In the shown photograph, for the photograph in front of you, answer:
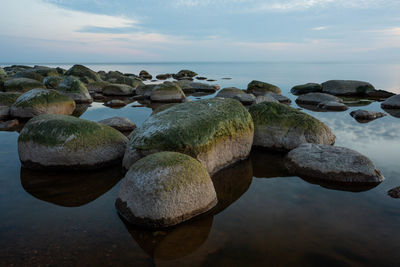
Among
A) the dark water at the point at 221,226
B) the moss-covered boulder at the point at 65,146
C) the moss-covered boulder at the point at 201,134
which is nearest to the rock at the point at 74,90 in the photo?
the moss-covered boulder at the point at 65,146

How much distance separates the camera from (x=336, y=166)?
286 inches

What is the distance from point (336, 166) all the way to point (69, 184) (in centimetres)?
669

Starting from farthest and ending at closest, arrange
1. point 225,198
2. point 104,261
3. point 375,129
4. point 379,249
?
point 375,129 → point 225,198 → point 379,249 → point 104,261

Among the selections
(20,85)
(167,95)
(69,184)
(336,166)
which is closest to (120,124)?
(69,184)

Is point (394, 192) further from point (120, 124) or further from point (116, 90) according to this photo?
point (116, 90)

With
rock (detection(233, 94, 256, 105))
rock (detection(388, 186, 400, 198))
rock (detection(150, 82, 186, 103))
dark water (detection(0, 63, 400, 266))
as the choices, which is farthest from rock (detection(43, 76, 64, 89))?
rock (detection(388, 186, 400, 198))

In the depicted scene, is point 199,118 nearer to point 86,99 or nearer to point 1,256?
point 1,256

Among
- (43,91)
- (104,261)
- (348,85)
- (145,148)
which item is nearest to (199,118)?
(145,148)

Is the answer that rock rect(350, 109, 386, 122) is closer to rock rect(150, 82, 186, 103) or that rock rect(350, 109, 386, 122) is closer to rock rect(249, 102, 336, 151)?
rock rect(249, 102, 336, 151)

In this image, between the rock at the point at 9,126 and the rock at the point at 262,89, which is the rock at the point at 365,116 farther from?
the rock at the point at 9,126

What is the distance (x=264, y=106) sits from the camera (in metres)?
10.5

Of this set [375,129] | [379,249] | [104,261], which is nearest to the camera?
[104,261]

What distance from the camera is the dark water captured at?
14.7 ft

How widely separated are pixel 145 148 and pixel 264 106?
5365 millimetres
